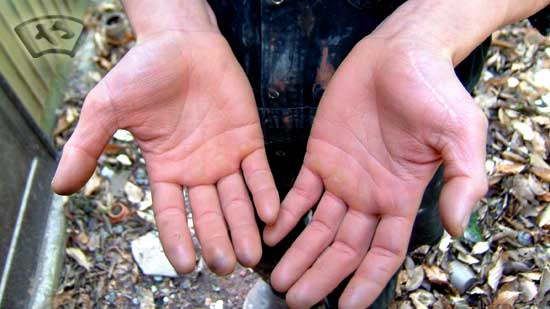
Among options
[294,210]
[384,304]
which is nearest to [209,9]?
[294,210]

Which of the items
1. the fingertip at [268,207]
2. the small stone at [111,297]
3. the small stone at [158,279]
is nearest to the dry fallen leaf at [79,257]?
the small stone at [111,297]

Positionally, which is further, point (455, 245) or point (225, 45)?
point (455, 245)

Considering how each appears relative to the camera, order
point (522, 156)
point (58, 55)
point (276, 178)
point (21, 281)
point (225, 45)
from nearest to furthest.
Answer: point (225, 45) < point (276, 178) < point (21, 281) < point (522, 156) < point (58, 55)

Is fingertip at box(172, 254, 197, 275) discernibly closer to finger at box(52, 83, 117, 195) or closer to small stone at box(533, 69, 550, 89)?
finger at box(52, 83, 117, 195)

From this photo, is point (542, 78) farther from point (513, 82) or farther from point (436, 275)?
point (436, 275)

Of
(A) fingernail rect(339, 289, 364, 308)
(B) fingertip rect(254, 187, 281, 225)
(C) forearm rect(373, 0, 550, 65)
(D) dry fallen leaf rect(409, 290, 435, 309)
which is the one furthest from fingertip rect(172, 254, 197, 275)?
(D) dry fallen leaf rect(409, 290, 435, 309)

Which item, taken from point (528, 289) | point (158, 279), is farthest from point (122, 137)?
point (528, 289)

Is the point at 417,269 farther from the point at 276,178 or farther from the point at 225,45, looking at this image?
the point at 225,45

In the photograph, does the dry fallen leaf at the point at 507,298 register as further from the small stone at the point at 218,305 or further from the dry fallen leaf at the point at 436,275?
the small stone at the point at 218,305
